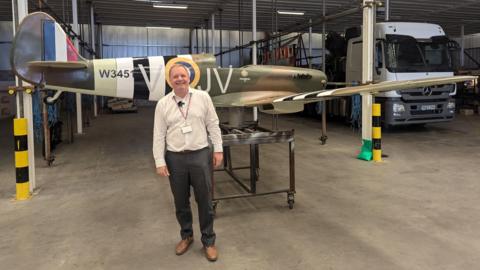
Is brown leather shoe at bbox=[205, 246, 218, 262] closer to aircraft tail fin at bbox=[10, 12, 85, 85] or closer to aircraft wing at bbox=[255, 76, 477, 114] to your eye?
aircraft wing at bbox=[255, 76, 477, 114]

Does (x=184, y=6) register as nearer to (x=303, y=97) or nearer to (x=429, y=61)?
Result: (x=429, y=61)

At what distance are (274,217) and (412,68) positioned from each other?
7539 mm

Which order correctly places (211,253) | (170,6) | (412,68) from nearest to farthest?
(211,253), (412,68), (170,6)

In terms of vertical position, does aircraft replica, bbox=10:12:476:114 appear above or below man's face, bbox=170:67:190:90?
above

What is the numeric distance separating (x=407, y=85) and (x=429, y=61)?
24.1 ft

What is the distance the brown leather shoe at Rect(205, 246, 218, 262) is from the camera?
3303 millimetres

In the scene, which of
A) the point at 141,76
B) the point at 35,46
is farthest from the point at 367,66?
the point at 35,46

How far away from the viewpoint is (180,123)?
3270mm

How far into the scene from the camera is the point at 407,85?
4055 mm

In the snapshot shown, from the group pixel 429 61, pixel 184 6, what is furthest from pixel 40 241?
pixel 184 6

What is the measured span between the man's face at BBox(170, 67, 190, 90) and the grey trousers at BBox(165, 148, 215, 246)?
22.1 inches

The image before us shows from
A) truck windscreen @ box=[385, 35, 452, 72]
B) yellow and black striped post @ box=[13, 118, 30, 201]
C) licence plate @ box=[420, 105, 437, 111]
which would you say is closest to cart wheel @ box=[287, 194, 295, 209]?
yellow and black striped post @ box=[13, 118, 30, 201]

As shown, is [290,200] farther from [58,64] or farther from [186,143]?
[58,64]

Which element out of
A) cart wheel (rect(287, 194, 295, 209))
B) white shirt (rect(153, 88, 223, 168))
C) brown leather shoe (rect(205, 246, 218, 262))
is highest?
white shirt (rect(153, 88, 223, 168))
